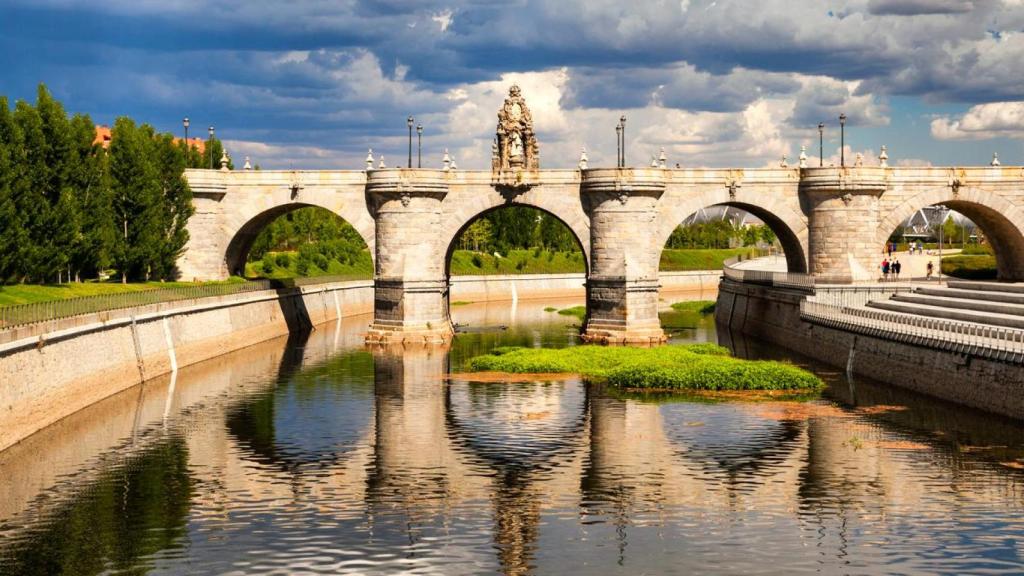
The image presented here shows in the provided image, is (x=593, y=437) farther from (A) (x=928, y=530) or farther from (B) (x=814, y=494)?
(A) (x=928, y=530)

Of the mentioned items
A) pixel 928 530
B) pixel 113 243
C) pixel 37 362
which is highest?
pixel 113 243

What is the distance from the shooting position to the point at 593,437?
43219mm

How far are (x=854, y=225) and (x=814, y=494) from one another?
42.9 meters

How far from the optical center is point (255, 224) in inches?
3285

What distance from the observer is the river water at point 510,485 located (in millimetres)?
28531

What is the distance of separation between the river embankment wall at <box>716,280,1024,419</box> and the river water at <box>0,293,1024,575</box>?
1.01 metres

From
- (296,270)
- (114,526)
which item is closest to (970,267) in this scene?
(296,270)

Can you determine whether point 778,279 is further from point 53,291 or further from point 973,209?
point 53,291

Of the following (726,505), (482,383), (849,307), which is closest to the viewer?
(726,505)

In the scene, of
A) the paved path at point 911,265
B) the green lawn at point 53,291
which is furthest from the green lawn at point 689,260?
the green lawn at point 53,291

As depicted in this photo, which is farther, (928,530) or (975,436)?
(975,436)

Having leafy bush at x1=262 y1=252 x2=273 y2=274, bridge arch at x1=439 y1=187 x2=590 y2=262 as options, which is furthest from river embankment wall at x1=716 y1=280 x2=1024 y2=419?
leafy bush at x1=262 y1=252 x2=273 y2=274

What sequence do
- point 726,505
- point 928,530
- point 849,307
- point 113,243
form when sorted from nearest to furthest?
point 928,530, point 726,505, point 849,307, point 113,243

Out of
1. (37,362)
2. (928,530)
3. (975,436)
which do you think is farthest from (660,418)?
(37,362)
